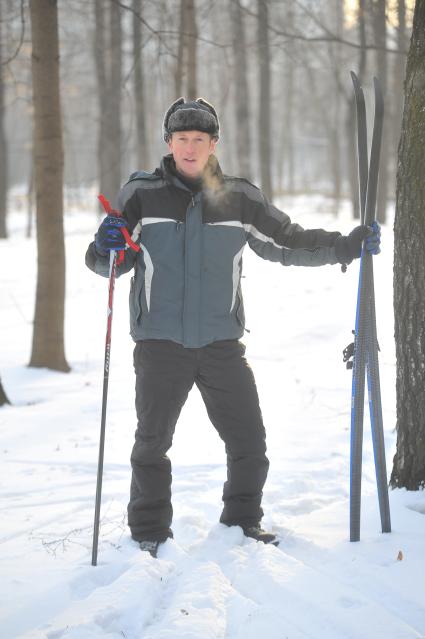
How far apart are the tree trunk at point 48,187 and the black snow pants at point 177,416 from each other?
3.60 metres

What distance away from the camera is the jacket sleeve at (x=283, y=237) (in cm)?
326

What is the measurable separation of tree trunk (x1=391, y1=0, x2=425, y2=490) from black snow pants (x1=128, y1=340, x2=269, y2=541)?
2.53ft

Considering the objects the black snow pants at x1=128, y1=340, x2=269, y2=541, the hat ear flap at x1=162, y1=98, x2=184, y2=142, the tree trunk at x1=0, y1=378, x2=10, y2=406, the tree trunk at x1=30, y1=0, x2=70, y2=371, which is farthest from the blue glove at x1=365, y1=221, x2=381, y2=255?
the tree trunk at x1=30, y1=0, x2=70, y2=371

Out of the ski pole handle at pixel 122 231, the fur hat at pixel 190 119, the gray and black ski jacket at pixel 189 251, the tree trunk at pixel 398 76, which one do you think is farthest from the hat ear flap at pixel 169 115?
the tree trunk at pixel 398 76

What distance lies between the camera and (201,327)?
3.22 meters

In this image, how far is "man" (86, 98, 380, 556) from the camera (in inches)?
126

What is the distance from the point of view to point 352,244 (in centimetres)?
315

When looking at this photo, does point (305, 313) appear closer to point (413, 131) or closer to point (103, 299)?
point (103, 299)

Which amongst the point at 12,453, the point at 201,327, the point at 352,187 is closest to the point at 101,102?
the point at 352,187

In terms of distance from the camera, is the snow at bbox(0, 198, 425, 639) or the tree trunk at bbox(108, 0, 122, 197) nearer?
the snow at bbox(0, 198, 425, 639)

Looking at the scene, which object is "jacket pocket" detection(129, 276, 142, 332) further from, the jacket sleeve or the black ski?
the black ski

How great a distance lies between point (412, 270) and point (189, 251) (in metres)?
1.12

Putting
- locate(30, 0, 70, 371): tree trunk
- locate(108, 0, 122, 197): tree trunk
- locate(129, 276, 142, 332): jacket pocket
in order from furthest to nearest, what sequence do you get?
locate(108, 0, 122, 197): tree trunk < locate(30, 0, 70, 371): tree trunk < locate(129, 276, 142, 332): jacket pocket

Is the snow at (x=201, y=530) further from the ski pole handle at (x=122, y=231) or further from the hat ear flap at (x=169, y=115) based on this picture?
the hat ear flap at (x=169, y=115)
